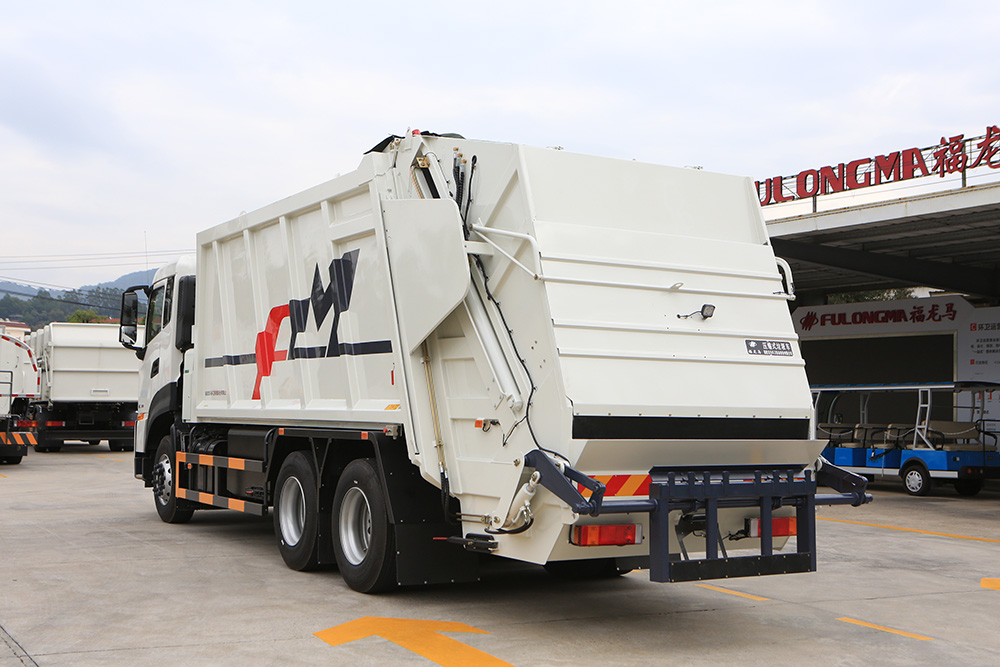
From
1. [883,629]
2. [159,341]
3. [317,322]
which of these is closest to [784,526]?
[883,629]

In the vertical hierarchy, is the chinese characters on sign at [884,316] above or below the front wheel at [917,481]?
above

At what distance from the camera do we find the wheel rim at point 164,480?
1192 centimetres

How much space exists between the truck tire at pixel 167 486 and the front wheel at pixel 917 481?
12.3m

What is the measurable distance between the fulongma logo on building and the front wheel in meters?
12.6

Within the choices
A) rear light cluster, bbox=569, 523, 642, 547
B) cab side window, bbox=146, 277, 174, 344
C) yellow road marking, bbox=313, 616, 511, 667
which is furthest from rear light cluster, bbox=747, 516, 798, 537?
cab side window, bbox=146, 277, 174, 344

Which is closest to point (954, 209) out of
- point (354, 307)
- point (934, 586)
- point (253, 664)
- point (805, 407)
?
point (934, 586)

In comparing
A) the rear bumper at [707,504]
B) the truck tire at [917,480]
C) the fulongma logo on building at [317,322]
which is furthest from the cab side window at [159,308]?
the truck tire at [917,480]

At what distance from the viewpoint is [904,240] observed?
66.1 feet

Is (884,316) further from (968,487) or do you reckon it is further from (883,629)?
(883,629)

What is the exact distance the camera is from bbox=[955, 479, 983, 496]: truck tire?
712 inches

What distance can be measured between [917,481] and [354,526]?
12.9 metres

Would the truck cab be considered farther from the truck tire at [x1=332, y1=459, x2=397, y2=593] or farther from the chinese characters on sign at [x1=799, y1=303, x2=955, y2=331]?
the chinese characters on sign at [x1=799, y1=303, x2=955, y2=331]

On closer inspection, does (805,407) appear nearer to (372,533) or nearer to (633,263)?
(633,263)

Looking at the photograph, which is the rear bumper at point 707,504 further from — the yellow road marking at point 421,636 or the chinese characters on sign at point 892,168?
the chinese characters on sign at point 892,168
